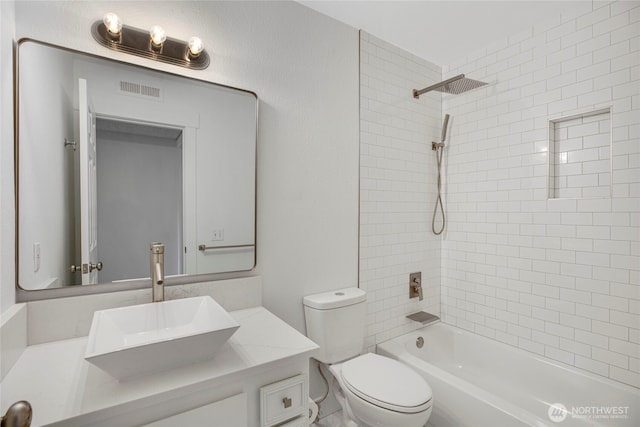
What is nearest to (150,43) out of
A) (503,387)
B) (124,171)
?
(124,171)

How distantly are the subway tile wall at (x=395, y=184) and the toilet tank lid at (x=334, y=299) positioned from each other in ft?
0.76

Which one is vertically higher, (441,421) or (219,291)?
(219,291)

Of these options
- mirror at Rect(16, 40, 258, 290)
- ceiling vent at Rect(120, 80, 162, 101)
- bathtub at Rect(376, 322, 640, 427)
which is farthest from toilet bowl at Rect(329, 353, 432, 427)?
ceiling vent at Rect(120, 80, 162, 101)

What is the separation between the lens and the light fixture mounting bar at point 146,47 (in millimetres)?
1355

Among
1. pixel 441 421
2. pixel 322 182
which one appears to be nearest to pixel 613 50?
pixel 322 182

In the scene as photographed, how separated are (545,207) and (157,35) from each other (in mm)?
2423

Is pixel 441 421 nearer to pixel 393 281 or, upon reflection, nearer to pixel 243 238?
pixel 393 281

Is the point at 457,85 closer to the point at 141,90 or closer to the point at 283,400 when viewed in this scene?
the point at 141,90

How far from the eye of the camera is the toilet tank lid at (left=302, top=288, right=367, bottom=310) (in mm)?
1854

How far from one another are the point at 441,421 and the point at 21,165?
7.69 ft

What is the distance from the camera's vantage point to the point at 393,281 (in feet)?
7.89

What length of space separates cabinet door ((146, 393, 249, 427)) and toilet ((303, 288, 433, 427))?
721mm

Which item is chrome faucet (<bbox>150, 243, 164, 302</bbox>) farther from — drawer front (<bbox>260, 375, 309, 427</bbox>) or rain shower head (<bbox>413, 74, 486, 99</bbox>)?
rain shower head (<bbox>413, 74, 486, 99</bbox>)

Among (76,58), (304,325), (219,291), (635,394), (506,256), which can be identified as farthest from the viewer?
(506,256)
